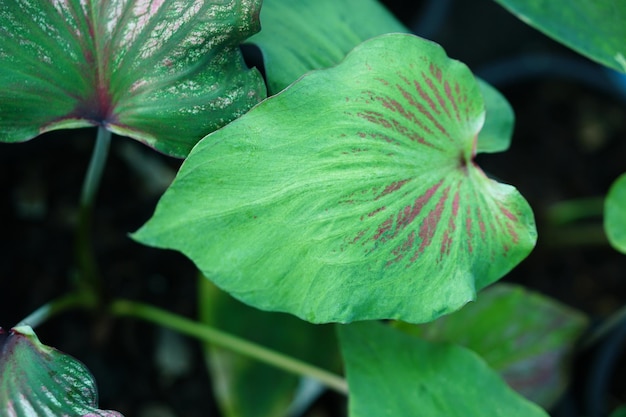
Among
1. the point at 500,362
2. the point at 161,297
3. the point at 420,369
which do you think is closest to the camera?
the point at 420,369

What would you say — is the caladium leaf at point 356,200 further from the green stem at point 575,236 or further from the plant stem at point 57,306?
the green stem at point 575,236

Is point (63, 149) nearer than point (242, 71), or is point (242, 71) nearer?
point (242, 71)

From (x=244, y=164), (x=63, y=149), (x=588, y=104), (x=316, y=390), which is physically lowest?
(x=316, y=390)

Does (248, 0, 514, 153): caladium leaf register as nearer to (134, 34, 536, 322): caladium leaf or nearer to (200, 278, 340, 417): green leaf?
(134, 34, 536, 322): caladium leaf

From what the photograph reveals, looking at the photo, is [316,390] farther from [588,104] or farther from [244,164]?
[588,104]

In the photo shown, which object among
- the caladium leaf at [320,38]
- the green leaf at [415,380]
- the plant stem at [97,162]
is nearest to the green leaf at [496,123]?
the caladium leaf at [320,38]

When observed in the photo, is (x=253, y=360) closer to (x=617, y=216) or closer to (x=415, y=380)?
(x=415, y=380)

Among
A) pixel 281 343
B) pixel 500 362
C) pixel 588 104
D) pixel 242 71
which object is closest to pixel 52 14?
pixel 242 71

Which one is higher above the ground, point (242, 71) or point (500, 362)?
point (242, 71)
